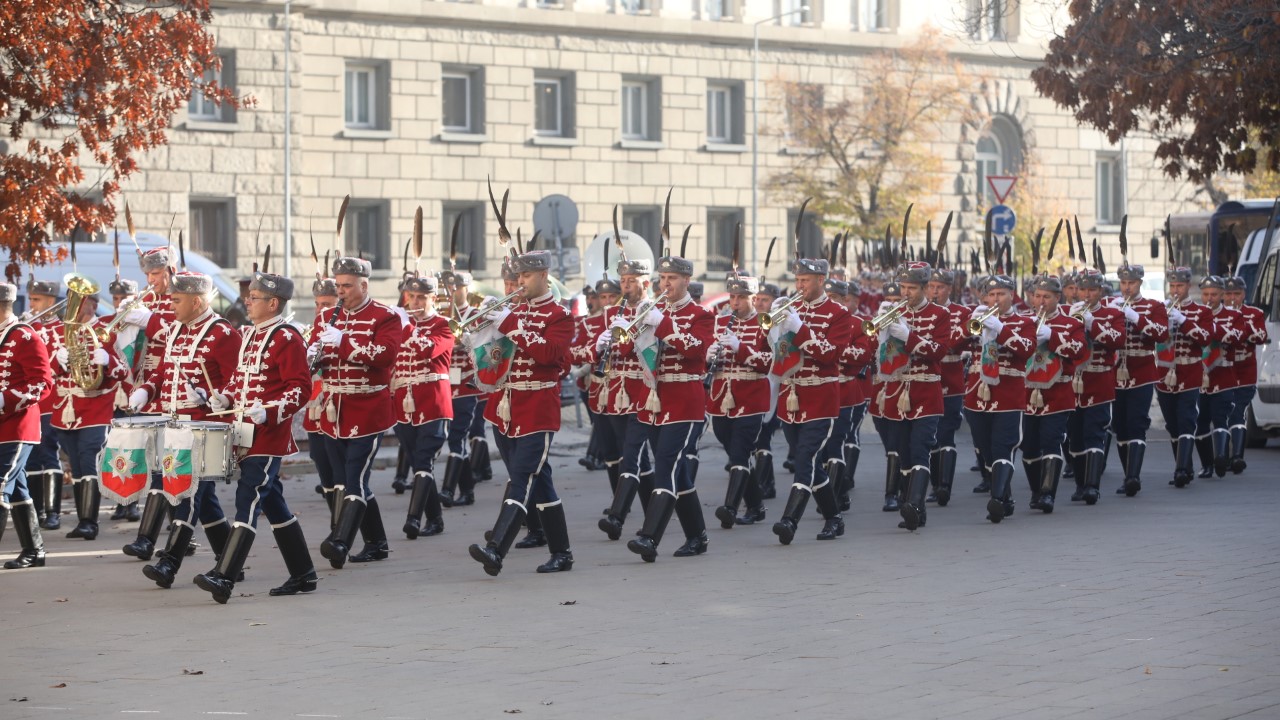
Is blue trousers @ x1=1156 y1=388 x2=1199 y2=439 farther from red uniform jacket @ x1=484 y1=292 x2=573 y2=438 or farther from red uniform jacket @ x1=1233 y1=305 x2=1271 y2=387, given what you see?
red uniform jacket @ x1=484 y1=292 x2=573 y2=438

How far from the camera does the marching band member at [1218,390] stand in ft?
61.7

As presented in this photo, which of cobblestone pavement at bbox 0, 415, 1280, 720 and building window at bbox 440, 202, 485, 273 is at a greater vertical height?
building window at bbox 440, 202, 485, 273

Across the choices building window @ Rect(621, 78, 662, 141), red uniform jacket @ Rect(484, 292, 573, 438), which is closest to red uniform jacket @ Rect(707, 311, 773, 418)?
red uniform jacket @ Rect(484, 292, 573, 438)

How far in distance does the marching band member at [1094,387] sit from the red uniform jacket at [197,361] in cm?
782

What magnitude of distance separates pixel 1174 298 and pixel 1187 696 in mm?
11929

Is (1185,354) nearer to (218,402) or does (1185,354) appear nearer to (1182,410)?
(1182,410)

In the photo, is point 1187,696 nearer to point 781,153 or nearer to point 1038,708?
point 1038,708

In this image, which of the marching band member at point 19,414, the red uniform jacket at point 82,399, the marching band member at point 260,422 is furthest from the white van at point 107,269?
the marching band member at point 260,422

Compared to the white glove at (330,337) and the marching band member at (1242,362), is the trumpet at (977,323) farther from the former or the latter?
the white glove at (330,337)

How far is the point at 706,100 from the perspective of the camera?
4553 cm

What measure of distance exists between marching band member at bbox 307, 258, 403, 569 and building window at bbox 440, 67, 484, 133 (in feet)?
99.0

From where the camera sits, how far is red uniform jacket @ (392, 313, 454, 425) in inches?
583

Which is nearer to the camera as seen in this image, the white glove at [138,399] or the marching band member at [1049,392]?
the white glove at [138,399]

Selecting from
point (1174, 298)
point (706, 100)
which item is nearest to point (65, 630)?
point (1174, 298)
